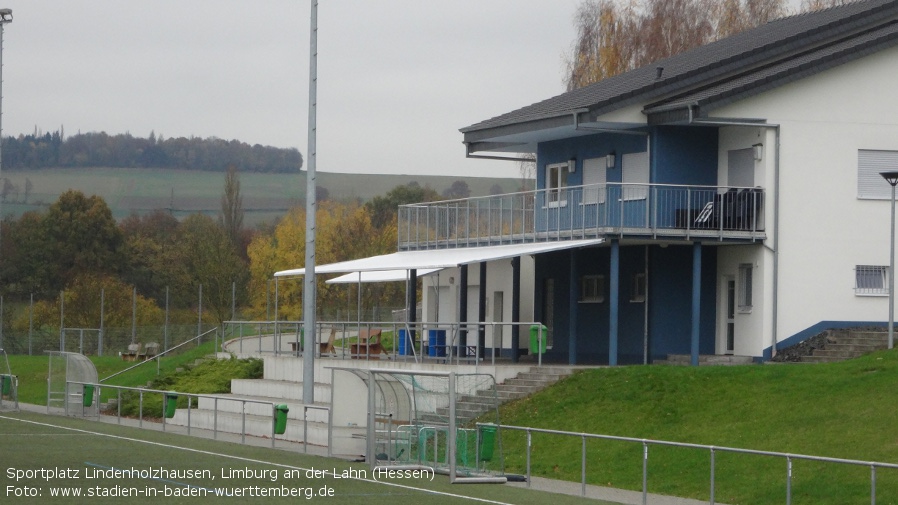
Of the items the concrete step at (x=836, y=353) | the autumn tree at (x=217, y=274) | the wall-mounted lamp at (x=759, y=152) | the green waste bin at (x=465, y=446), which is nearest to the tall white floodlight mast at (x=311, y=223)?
the green waste bin at (x=465, y=446)

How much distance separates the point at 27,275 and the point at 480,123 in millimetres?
59473

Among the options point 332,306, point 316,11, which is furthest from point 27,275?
point 316,11

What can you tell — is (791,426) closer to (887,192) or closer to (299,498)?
(299,498)

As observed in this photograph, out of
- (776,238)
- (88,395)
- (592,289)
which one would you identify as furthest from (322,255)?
(776,238)

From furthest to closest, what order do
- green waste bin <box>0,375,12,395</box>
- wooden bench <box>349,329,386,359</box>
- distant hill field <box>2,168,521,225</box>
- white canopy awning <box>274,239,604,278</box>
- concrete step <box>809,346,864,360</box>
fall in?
distant hill field <box>2,168,521,225</box>
green waste bin <box>0,375,12,395</box>
wooden bench <box>349,329,386,359</box>
white canopy awning <box>274,239,604,278</box>
concrete step <box>809,346,864,360</box>

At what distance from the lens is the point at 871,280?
3441cm

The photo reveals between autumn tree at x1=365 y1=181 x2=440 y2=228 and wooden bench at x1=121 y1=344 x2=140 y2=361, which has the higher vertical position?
autumn tree at x1=365 y1=181 x2=440 y2=228

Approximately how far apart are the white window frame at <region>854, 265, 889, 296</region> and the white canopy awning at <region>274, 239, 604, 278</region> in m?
6.23

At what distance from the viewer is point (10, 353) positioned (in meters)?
59.8

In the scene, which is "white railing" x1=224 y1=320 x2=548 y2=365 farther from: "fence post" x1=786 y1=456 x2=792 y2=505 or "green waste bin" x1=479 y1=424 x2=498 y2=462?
"fence post" x1=786 y1=456 x2=792 y2=505

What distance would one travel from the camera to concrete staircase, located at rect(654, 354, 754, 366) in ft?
110

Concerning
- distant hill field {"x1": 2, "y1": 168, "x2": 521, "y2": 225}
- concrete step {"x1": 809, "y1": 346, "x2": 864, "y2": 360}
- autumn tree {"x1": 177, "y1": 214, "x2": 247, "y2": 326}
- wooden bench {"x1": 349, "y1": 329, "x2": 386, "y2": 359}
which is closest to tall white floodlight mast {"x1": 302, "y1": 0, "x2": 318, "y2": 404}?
wooden bench {"x1": 349, "y1": 329, "x2": 386, "y2": 359}

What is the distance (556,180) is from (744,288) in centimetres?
776

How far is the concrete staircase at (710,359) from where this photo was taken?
33.6 metres
